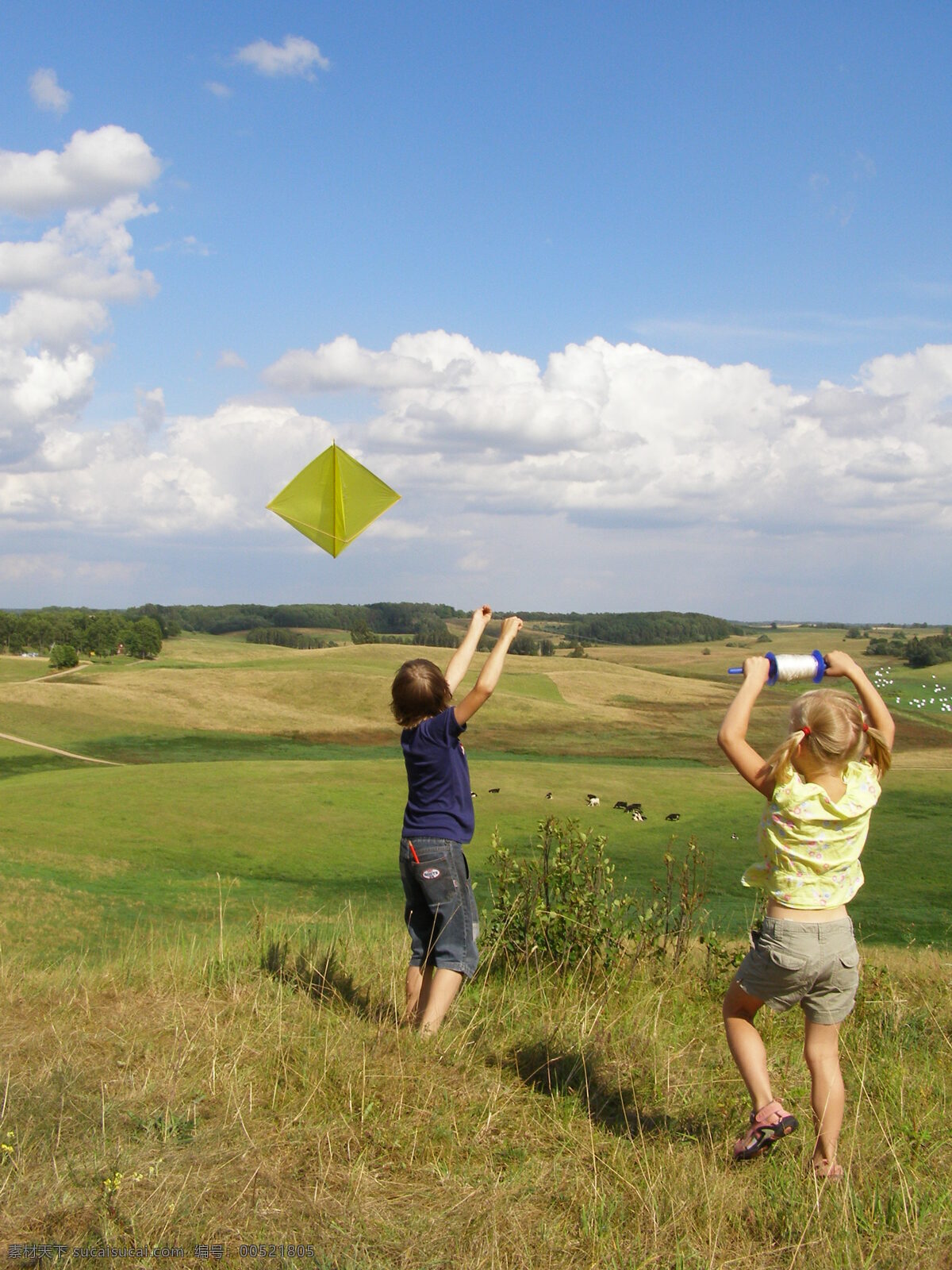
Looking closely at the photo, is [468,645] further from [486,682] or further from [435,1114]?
[435,1114]

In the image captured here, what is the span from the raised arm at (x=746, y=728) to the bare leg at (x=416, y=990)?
1.94 meters

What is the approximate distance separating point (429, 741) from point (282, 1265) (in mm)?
2386

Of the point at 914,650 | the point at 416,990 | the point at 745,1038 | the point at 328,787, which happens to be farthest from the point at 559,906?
the point at 328,787

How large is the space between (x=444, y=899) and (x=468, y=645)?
4.16ft

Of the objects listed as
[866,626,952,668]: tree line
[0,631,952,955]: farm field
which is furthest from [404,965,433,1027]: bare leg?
[866,626,952,668]: tree line

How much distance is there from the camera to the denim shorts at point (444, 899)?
4.71m

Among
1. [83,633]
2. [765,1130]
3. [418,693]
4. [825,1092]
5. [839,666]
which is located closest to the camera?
[765,1130]

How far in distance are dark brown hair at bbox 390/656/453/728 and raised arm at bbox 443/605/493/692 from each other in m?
0.13

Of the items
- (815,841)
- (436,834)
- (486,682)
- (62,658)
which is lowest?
(62,658)

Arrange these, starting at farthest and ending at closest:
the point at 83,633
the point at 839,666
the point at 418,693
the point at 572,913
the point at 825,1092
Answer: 1. the point at 83,633
2. the point at 572,913
3. the point at 418,693
4. the point at 839,666
5. the point at 825,1092

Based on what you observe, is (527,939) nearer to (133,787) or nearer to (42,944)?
(42,944)

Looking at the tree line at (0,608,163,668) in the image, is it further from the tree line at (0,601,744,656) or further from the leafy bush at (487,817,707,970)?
the leafy bush at (487,817,707,970)

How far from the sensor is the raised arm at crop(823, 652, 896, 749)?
3971 mm

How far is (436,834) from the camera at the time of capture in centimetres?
475
